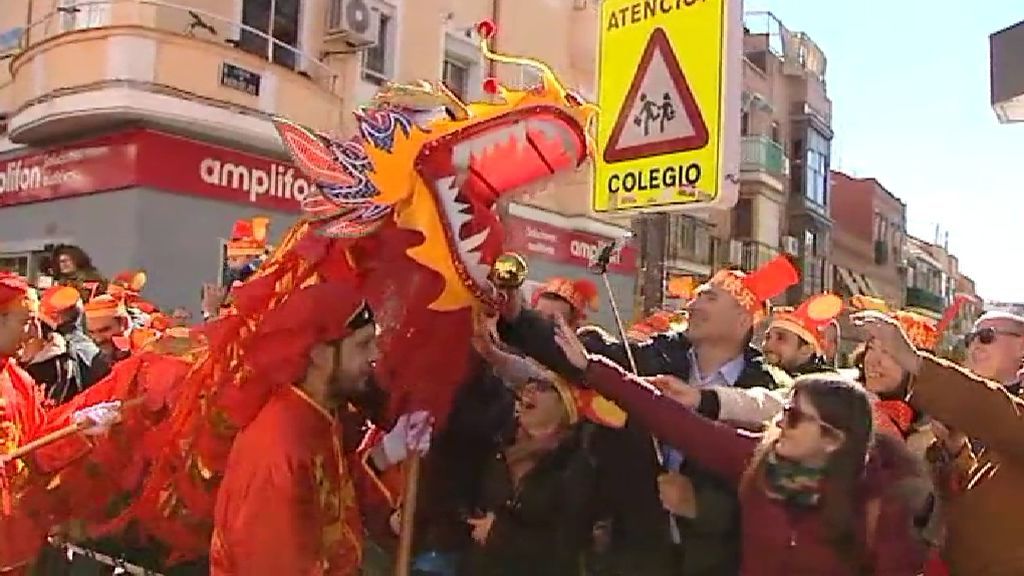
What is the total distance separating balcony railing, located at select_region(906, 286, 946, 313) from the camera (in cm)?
4144

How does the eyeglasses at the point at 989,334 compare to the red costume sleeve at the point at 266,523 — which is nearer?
the red costume sleeve at the point at 266,523

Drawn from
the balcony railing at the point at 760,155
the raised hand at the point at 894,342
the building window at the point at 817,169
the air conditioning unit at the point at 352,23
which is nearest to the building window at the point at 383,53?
the air conditioning unit at the point at 352,23

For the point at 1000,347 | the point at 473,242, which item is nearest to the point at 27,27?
the point at 473,242

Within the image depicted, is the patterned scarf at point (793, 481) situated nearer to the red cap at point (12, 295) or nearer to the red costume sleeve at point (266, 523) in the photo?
the red costume sleeve at point (266, 523)

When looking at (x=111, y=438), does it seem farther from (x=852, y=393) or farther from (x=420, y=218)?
(x=852, y=393)

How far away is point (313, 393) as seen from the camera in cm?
328

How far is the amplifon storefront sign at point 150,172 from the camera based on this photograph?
43.7ft

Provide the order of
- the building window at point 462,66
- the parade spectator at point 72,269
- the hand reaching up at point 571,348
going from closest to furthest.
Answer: the hand reaching up at point 571,348
the parade spectator at point 72,269
the building window at point 462,66

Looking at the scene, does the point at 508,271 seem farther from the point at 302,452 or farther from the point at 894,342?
the point at 894,342

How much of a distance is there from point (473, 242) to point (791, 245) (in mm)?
31426

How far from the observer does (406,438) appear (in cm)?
355

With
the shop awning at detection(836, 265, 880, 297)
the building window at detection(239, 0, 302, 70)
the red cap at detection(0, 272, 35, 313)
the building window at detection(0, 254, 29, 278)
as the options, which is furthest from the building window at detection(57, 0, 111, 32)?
the shop awning at detection(836, 265, 880, 297)

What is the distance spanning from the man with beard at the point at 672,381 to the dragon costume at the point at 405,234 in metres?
0.41

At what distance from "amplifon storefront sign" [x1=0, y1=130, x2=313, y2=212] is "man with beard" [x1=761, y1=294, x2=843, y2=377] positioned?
8461 mm
